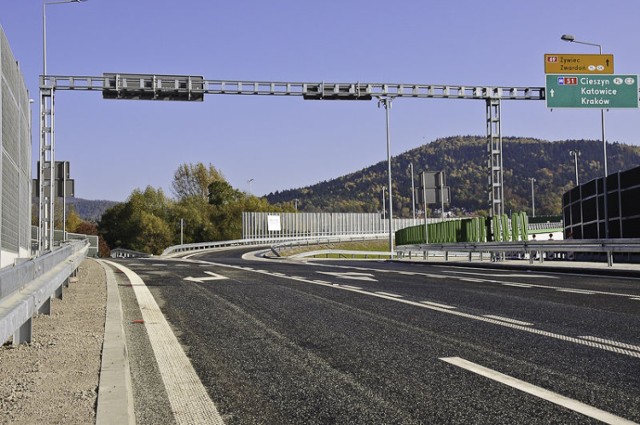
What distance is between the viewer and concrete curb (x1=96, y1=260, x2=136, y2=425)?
14.0 ft

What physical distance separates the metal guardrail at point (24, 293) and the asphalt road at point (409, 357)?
3.33ft

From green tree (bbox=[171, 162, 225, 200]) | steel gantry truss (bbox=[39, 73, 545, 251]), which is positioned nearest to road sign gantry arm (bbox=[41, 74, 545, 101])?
steel gantry truss (bbox=[39, 73, 545, 251])

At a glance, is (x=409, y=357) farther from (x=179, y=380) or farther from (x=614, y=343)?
(x=614, y=343)

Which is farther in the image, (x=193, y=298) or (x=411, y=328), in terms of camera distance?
(x=193, y=298)

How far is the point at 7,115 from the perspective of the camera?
12.1 metres

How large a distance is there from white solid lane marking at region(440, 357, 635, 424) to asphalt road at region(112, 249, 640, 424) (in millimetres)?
13

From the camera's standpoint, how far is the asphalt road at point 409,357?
4.57 m

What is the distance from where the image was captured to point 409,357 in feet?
20.9

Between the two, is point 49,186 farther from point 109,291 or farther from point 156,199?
point 156,199

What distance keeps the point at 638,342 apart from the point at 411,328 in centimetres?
238

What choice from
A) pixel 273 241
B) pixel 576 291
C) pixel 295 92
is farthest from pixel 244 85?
pixel 273 241

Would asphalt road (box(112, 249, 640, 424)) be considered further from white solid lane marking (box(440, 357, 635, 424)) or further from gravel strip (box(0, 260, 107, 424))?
gravel strip (box(0, 260, 107, 424))

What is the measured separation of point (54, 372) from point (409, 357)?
297 centimetres

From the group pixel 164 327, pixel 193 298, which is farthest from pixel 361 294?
pixel 164 327
